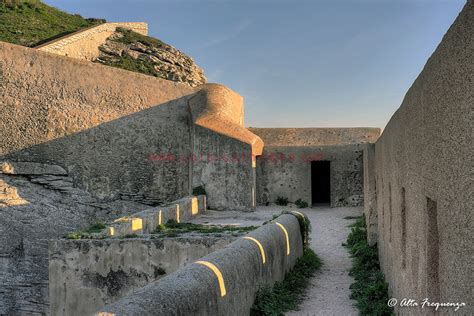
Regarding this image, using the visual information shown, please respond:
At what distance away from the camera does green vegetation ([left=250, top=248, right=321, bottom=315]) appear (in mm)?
5180

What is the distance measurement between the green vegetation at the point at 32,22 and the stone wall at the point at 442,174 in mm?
26665

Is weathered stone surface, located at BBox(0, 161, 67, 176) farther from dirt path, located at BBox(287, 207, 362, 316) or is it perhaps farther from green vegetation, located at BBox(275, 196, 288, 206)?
dirt path, located at BBox(287, 207, 362, 316)

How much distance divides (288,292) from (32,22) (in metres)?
32.5

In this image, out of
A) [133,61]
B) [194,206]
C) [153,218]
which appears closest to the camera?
[153,218]

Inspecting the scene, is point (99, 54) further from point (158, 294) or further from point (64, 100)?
point (158, 294)

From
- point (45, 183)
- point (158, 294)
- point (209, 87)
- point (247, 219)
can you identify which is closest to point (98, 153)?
point (45, 183)

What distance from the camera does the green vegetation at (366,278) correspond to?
5723 mm

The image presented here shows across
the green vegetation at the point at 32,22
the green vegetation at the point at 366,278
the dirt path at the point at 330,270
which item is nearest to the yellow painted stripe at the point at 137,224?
the dirt path at the point at 330,270

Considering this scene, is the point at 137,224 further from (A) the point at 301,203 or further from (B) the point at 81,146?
(A) the point at 301,203

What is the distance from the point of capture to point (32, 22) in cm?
3225

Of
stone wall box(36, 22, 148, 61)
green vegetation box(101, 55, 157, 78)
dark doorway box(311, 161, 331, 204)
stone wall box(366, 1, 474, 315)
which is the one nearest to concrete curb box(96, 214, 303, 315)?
stone wall box(366, 1, 474, 315)

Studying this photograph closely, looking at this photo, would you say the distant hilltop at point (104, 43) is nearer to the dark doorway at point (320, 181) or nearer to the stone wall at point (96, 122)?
the stone wall at point (96, 122)

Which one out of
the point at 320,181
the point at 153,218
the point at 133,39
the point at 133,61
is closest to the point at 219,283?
the point at 153,218

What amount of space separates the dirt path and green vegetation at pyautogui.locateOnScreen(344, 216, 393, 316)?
0.47ft
